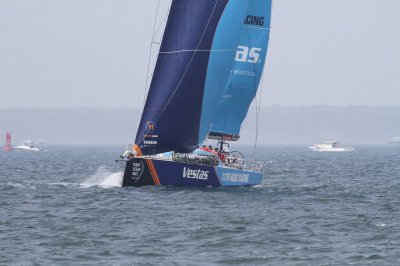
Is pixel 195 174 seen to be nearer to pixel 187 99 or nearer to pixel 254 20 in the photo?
pixel 187 99

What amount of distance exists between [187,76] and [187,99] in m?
1.06

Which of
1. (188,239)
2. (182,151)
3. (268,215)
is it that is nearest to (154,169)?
(182,151)

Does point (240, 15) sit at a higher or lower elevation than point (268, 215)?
higher

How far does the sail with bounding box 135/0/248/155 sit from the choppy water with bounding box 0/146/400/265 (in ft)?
8.58

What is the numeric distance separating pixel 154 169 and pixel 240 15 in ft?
27.8

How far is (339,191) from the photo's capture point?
3853 centimetres

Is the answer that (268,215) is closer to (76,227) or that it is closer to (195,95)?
(76,227)

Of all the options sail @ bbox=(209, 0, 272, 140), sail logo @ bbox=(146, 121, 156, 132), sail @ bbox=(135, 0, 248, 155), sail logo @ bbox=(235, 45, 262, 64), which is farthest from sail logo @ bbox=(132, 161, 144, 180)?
sail logo @ bbox=(235, 45, 262, 64)

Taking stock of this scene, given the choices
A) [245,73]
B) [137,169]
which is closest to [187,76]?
[137,169]

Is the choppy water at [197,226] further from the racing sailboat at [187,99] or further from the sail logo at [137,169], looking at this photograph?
the racing sailboat at [187,99]

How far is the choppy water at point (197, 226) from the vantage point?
63.8 feet

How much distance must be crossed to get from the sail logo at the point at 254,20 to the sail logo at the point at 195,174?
984cm

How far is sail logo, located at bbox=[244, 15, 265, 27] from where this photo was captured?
1614 inches

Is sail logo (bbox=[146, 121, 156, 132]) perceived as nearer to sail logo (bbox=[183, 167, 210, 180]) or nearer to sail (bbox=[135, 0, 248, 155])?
sail (bbox=[135, 0, 248, 155])
